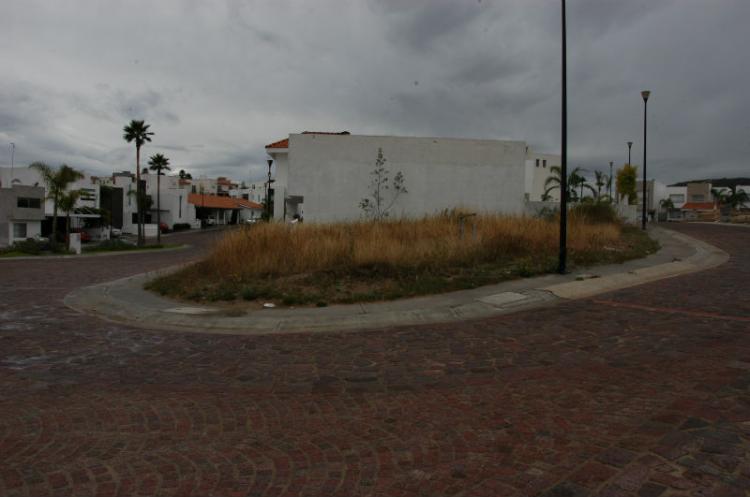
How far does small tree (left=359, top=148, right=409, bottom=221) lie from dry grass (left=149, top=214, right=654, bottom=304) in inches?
304

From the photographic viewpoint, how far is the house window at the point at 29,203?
140 feet

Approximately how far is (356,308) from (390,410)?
196 inches

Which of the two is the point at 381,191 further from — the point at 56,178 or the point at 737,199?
the point at 737,199

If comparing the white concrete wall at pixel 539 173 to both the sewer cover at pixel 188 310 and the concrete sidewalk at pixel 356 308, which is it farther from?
the sewer cover at pixel 188 310

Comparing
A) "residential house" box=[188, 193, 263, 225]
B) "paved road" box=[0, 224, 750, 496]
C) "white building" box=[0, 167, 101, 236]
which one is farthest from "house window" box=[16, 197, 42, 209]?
"paved road" box=[0, 224, 750, 496]

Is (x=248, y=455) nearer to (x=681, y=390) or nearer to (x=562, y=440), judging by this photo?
(x=562, y=440)

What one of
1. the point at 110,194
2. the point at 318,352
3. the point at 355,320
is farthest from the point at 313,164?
the point at 110,194

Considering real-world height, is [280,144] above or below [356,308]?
above

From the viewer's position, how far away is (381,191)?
82.1 ft

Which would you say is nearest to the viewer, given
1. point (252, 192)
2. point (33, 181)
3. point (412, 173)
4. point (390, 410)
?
point (390, 410)

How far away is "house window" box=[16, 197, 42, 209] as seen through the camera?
140ft

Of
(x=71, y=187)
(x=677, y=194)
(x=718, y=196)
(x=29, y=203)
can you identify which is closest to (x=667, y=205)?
(x=718, y=196)

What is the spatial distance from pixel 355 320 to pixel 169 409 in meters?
4.35

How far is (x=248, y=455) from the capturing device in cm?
379
